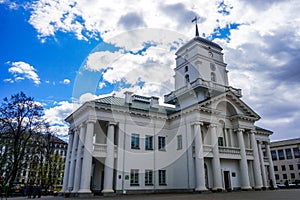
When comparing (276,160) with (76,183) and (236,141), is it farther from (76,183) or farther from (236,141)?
(76,183)

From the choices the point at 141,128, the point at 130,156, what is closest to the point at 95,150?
the point at 130,156

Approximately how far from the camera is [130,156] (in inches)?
1040

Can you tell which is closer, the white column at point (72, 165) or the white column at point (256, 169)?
the white column at point (72, 165)

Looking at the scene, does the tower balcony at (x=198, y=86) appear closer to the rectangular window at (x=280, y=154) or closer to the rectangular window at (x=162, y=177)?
the rectangular window at (x=162, y=177)

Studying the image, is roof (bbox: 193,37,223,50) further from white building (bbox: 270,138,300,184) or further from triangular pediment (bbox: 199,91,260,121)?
white building (bbox: 270,138,300,184)

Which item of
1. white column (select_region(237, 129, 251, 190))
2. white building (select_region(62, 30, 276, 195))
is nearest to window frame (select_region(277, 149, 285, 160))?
white building (select_region(62, 30, 276, 195))

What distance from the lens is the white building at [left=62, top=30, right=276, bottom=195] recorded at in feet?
82.4

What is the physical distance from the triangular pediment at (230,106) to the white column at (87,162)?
13.7 m

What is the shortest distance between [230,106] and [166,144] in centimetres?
948

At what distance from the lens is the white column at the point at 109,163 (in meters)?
23.6

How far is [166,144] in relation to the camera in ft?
97.8

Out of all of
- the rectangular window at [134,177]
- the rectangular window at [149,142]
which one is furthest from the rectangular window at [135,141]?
the rectangular window at [134,177]

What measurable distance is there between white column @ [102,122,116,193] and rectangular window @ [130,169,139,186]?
259 cm

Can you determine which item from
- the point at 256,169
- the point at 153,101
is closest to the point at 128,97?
the point at 153,101
